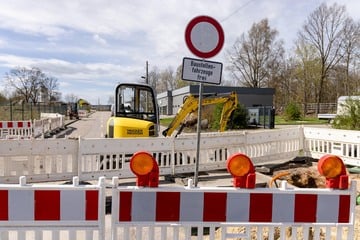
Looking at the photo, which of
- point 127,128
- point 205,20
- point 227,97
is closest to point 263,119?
point 227,97

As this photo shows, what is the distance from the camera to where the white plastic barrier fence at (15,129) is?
16.1 meters

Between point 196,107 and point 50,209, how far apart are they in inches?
327

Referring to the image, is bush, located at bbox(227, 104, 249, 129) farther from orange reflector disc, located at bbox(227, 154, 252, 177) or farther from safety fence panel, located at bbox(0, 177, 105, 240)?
safety fence panel, located at bbox(0, 177, 105, 240)

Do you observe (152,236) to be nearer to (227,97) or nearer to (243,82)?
(227,97)

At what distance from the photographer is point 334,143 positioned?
9852mm

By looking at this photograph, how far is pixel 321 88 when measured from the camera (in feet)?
176

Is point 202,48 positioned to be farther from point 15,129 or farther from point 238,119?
point 238,119

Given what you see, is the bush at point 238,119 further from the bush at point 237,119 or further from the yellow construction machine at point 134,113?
the yellow construction machine at point 134,113

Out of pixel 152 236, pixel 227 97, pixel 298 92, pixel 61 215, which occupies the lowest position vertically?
pixel 152 236

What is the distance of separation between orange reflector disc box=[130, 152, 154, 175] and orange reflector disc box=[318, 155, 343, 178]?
59.8 inches

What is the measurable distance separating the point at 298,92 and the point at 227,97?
170 ft

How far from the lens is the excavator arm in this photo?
412 inches

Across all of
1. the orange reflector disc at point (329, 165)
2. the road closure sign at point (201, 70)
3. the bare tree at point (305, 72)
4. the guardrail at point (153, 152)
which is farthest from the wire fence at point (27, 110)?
the bare tree at point (305, 72)

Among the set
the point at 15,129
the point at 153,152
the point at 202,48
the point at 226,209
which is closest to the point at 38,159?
the point at 153,152
